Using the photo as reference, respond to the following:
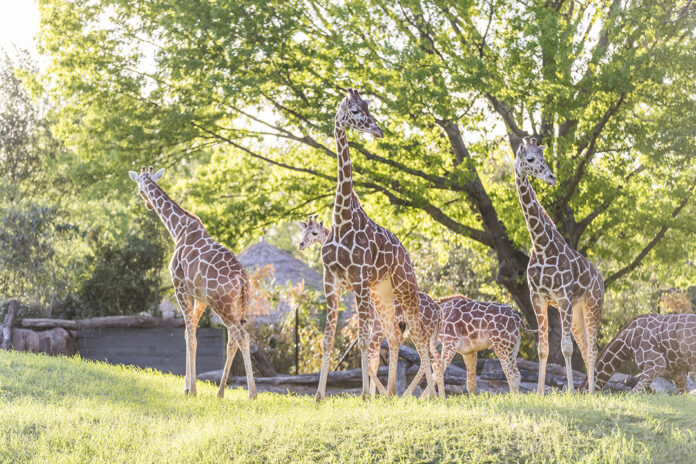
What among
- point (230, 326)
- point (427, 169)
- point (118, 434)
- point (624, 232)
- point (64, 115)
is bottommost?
point (118, 434)

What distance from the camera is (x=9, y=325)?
16.7m

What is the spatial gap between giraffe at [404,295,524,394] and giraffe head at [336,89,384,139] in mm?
3661

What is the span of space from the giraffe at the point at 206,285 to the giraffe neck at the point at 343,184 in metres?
2.22

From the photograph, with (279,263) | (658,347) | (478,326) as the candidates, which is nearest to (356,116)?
(478,326)

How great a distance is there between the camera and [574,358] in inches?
724

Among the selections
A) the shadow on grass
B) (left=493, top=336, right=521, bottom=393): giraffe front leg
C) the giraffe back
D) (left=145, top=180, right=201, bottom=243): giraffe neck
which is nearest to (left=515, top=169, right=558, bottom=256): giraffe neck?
the giraffe back

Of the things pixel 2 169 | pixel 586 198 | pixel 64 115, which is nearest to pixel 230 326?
pixel 586 198

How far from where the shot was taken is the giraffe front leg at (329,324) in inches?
388

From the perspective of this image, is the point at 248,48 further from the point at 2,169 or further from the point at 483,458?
the point at 2,169

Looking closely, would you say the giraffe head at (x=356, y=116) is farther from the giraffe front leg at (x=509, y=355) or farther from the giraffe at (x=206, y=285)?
the giraffe front leg at (x=509, y=355)

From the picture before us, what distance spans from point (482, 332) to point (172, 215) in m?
5.12

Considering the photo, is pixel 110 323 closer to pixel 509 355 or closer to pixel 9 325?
pixel 9 325

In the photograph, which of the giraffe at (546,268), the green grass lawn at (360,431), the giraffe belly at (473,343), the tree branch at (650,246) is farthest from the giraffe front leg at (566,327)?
the tree branch at (650,246)

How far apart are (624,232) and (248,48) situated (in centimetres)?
940
